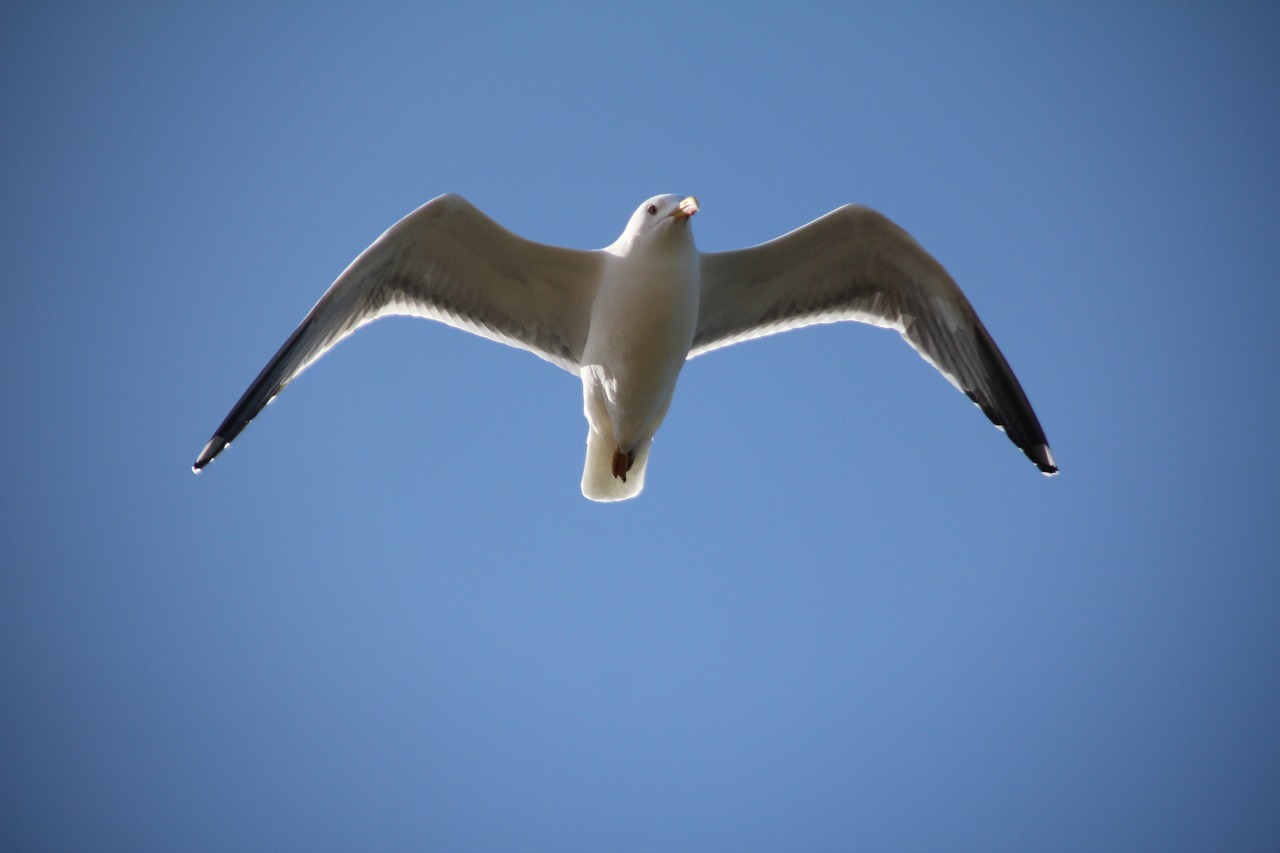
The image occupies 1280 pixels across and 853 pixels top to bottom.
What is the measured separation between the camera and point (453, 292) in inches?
201

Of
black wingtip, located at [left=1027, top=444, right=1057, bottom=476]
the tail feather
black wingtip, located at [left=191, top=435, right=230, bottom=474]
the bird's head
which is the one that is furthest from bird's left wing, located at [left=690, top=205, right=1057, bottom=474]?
black wingtip, located at [left=191, top=435, right=230, bottom=474]

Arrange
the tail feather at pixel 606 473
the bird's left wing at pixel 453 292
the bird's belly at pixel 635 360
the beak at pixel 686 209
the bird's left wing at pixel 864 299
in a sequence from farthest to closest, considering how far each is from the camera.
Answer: the tail feather at pixel 606 473, the bird's left wing at pixel 864 299, the bird's left wing at pixel 453 292, the bird's belly at pixel 635 360, the beak at pixel 686 209

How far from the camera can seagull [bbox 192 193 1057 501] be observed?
4672mm

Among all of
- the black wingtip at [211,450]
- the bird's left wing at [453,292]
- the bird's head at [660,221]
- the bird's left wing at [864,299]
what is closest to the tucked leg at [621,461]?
the bird's left wing at [453,292]

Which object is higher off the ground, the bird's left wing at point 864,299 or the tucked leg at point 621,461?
the bird's left wing at point 864,299

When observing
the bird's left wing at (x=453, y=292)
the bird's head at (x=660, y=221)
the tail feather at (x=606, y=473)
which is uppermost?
the bird's head at (x=660, y=221)

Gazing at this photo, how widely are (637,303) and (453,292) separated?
1005 mm

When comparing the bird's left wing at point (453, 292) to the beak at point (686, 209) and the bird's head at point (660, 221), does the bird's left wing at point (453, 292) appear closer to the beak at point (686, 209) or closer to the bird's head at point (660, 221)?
the bird's head at point (660, 221)

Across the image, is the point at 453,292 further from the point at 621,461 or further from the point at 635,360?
the point at 621,461

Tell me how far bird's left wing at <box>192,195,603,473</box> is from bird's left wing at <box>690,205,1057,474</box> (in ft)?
2.09

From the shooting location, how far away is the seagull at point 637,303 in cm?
467

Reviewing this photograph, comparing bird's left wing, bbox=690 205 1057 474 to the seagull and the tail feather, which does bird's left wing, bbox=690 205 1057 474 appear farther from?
the tail feather

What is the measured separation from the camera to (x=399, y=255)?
16.1ft

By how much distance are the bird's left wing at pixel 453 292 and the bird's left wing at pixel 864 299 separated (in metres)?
0.64
